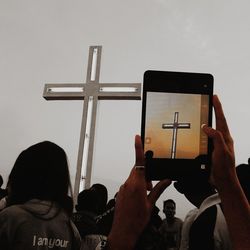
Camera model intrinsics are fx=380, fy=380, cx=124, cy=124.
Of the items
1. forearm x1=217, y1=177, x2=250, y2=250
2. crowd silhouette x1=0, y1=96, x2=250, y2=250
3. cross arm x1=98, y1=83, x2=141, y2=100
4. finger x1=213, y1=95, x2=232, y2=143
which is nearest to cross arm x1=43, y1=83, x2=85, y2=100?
cross arm x1=98, y1=83, x2=141, y2=100

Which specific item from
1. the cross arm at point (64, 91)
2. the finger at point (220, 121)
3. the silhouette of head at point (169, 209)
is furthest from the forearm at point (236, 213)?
the silhouette of head at point (169, 209)

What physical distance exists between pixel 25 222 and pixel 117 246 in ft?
3.38

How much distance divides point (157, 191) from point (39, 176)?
1.20m

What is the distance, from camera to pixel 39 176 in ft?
6.84

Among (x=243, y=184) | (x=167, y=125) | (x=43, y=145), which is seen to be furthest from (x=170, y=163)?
(x=43, y=145)

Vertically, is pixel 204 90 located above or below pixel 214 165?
above

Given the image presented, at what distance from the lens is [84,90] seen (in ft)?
17.9

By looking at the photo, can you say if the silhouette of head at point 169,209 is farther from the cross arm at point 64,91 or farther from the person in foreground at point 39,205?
the person in foreground at point 39,205

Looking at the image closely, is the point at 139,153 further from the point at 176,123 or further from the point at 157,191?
the point at 176,123

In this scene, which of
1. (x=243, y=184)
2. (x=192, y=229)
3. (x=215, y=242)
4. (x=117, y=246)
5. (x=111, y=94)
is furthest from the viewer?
(x=111, y=94)

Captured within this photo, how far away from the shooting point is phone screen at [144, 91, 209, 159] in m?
1.19

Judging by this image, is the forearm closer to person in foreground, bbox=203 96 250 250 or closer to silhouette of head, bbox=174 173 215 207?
person in foreground, bbox=203 96 250 250

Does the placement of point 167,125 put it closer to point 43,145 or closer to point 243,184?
point 243,184

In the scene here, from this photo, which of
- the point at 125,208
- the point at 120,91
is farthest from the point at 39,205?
the point at 120,91
